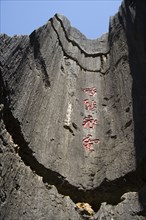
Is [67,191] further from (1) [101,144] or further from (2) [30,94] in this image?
(2) [30,94]

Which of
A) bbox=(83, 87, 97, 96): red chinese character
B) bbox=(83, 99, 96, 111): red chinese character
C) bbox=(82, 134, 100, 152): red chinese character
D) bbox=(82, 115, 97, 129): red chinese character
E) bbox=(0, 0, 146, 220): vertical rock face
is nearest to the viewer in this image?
bbox=(0, 0, 146, 220): vertical rock face

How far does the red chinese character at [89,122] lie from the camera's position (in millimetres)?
7789

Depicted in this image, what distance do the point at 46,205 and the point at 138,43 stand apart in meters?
4.38

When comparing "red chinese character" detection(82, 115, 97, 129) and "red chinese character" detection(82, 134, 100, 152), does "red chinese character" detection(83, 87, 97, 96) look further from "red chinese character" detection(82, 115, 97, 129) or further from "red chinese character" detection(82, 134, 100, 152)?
"red chinese character" detection(82, 134, 100, 152)

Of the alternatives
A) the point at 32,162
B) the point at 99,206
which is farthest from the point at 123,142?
the point at 32,162

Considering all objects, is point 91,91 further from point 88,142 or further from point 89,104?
point 88,142

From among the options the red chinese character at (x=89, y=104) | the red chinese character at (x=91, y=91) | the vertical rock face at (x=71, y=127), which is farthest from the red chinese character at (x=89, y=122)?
the red chinese character at (x=91, y=91)

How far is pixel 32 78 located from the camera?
7.36m

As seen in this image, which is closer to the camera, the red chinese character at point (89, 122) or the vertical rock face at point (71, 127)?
the vertical rock face at point (71, 127)

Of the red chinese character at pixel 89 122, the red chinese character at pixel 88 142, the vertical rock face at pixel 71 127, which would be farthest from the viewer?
the red chinese character at pixel 89 122

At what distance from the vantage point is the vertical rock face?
585cm

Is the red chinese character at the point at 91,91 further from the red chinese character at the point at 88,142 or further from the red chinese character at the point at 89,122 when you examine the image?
the red chinese character at the point at 88,142

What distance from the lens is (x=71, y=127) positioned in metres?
7.52

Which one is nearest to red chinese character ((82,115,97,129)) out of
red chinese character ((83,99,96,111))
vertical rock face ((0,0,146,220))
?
vertical rock face ((0,0,146,220))
